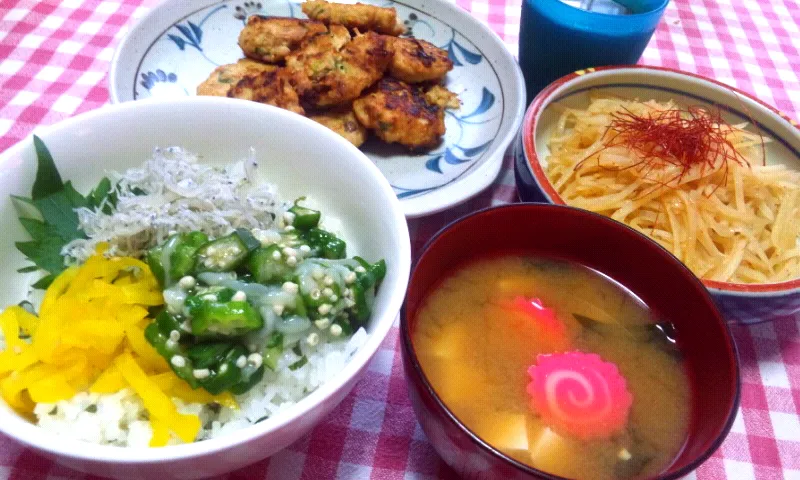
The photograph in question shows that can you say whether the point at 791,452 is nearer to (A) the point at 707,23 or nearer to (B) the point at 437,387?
(B) the point at 437,387

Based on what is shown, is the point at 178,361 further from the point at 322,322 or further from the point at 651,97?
the point at 651,97

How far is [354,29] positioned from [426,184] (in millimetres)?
731

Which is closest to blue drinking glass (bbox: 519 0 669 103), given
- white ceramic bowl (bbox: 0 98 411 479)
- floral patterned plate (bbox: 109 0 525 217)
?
floral patterned plate (bbox: 109 0 525 217)

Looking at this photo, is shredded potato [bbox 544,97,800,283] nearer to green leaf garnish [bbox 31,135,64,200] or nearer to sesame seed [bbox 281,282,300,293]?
sesame seed [bbox 281,282,300,293]

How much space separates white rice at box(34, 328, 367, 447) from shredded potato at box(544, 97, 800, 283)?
2.59 feet

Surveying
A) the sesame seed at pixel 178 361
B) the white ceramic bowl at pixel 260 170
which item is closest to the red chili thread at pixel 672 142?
the white ceramic bowl at pixel 260 170

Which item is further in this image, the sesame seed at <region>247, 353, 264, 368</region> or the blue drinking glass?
the blue drinking glass

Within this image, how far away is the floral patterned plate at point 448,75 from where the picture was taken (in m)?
1.55

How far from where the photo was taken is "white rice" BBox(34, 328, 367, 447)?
850 mm

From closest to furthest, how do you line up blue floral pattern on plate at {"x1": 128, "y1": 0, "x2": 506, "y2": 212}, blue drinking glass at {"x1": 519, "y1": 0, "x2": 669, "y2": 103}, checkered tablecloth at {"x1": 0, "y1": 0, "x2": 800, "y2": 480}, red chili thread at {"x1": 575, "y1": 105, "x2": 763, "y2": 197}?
checkered tablecloth at {"x1": 0, "y1": 0, "x2": 800, "y2": 480} < red chili thread at {"x1": 575, "y1": 105, "x2": 763, "y2": 197} < blue floral pattern on plate at {"x1": 128, "y1": 0, "x2": 506, "y2": 212} < blue drinking glass at {"x1": 519, "y1": 0, "x2": 669, "y2": 103}

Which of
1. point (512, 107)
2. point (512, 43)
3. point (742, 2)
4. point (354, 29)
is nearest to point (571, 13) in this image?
point (512, 107)

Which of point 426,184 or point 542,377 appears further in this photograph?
point 426,184

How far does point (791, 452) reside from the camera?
120 centimetres

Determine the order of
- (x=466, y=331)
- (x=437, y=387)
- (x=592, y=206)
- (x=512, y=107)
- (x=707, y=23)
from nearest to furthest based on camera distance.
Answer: (x=437, y=387)
(x=466, y=331)
(x=592, y=206)
(x=512, y=107)
(x=707, y=23)
